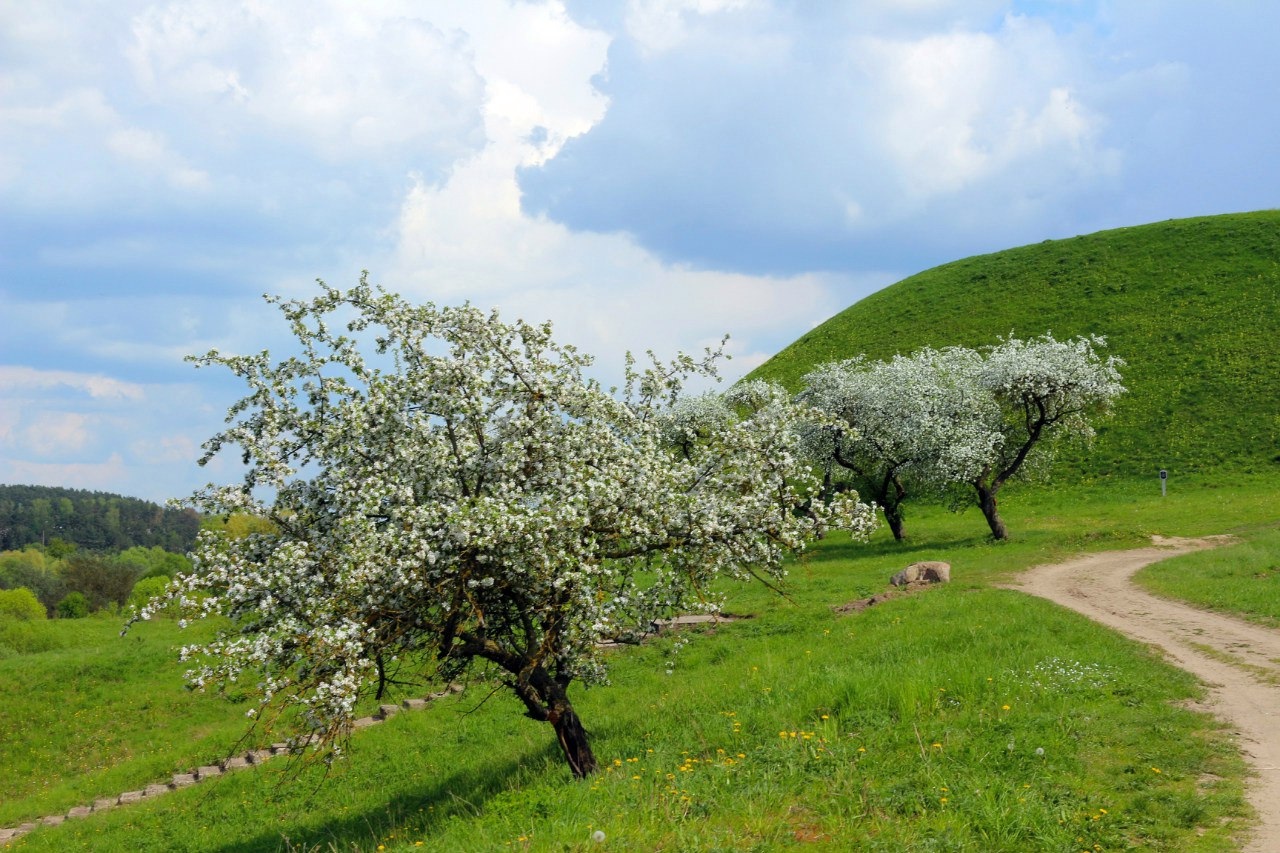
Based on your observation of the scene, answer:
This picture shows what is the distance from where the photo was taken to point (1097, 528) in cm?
4684

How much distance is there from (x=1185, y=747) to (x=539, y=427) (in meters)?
11.3

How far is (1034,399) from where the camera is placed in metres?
46.8

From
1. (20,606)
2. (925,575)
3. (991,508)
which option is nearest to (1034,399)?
(991,508)

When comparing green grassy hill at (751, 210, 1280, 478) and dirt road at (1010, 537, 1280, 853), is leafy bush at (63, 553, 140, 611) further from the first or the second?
dirt road at (1010, 537, 1280, 853)

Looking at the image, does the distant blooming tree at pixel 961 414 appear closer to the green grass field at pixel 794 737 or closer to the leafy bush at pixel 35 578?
the green grass field at pixel 794 737

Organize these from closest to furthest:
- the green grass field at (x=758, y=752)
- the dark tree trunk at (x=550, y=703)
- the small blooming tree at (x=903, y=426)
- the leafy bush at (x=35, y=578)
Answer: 1. the green grass field at (x=758, y=752)
2. the dark tree trunk at (x=550, y=703)
3. the small blooming tree at (x=903, y=426)
4. the leafy bush at (x=35, y=578)

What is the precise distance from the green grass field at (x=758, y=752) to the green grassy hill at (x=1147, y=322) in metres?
32.2

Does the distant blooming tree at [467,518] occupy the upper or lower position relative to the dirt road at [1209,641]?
upper

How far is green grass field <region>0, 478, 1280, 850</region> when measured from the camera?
10.9 m

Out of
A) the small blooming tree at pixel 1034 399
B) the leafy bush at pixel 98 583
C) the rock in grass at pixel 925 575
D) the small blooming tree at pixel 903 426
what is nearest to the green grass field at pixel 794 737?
the rock in grass at pixel 925 575

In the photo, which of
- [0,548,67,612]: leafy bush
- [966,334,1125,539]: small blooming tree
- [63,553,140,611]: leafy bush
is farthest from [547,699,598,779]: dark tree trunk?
[0,548,67,612]: leafy bush

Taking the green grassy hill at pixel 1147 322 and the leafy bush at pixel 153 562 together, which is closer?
the green grassy hill at pixel 1147 322

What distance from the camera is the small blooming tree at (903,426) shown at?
46500 millimetres

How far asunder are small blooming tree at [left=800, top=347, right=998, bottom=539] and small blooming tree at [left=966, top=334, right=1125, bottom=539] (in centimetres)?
115
